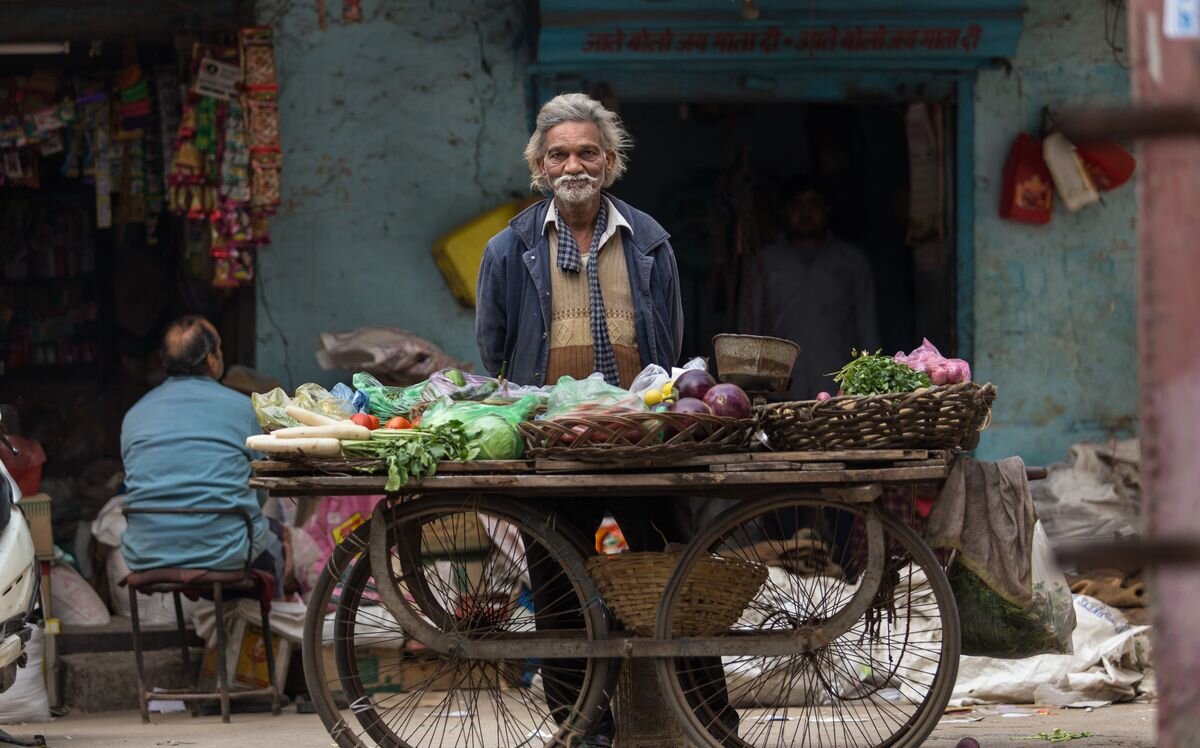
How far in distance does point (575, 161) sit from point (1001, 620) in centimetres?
185

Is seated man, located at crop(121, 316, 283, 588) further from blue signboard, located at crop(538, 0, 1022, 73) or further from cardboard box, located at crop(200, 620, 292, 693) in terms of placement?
blue signboard, located at crop(538, 0, 1022, 73)

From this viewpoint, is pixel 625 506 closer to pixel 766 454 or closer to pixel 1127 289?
pixel 766 454

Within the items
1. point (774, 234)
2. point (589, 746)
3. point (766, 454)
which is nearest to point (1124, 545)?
point (766, 454)

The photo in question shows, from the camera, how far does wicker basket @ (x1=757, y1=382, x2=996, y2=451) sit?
13.8 feet

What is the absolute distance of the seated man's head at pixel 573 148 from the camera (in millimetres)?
4988

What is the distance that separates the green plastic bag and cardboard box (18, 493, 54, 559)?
3245 millimetres

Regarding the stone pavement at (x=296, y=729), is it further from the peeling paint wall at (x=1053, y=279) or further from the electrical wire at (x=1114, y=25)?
the electrical wire at (x=1114, y=25)

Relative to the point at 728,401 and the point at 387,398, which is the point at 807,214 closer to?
the point at 387,398

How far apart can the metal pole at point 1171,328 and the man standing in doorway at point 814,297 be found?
625 centimetres

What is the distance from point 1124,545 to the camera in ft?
6.70

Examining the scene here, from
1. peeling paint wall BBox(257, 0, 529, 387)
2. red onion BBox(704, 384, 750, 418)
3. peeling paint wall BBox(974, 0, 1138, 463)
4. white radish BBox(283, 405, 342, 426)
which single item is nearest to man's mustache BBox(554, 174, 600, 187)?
red onion BBox(704, 384, 750, 418)

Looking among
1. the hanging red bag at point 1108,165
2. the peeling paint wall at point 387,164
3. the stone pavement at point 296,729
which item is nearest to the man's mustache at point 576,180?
the stone pavement at point 296,729

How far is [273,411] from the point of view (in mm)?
4664

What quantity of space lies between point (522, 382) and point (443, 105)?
3085mm
